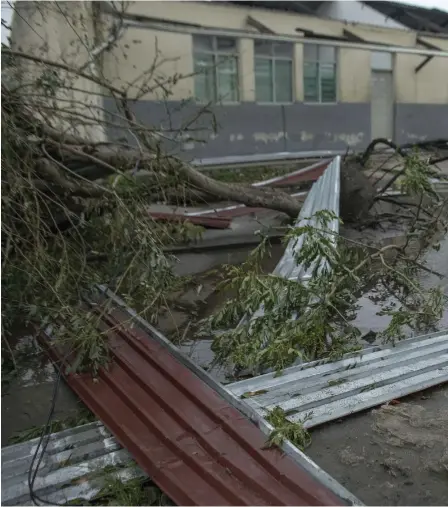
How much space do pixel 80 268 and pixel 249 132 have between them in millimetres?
8957

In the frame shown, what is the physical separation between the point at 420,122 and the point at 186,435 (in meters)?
15.1

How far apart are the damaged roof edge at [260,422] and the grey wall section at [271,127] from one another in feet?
25.3

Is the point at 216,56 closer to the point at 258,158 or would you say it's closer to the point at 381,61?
the point at 258,158

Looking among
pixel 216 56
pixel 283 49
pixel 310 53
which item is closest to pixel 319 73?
pixel 310 53

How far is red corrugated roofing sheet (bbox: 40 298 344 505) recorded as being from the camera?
164 cm

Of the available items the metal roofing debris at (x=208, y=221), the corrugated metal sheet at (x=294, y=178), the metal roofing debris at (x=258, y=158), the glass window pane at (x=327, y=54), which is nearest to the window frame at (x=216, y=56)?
the metal roofing debris at (x=258, y=158)

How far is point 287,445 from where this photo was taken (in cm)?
180

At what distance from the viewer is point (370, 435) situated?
201cm

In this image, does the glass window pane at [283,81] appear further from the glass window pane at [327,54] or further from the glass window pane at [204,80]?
the glass window pane at [204,80]

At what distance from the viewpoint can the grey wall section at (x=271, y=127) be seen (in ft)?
33.9

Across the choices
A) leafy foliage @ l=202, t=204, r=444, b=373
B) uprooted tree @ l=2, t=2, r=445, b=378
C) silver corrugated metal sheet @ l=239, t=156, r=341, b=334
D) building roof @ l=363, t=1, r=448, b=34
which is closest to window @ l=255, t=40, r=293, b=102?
building roof @ l=363, t=1, r=448, b=34

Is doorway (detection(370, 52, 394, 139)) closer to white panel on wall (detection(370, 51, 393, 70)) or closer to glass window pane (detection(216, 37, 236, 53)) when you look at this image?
white panel on wall (detection(370, 51, 393, 70))

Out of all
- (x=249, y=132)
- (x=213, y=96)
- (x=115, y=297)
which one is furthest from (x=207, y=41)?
(x=115, y=297)

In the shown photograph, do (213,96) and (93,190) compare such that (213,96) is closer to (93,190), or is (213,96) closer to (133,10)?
(133,10)
